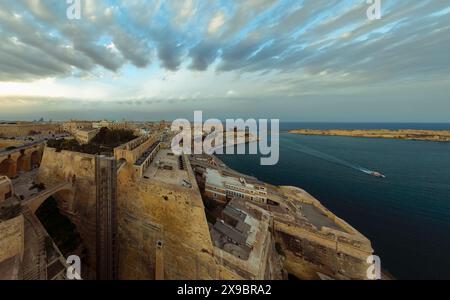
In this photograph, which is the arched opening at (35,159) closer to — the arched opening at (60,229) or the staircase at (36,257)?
the arched opening at (60,229)

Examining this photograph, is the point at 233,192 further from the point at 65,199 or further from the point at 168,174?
the point at 65,199

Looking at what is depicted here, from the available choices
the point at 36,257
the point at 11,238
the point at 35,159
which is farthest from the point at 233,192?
the point at 35,159

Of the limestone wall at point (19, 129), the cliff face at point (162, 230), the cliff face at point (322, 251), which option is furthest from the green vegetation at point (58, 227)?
the limestone wall at point (19, 129)

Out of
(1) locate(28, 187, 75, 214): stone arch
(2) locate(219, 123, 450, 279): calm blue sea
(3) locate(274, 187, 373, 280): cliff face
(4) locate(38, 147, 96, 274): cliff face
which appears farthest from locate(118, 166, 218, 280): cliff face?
(2) locate(219, 123, 450, 279): calm blue sea

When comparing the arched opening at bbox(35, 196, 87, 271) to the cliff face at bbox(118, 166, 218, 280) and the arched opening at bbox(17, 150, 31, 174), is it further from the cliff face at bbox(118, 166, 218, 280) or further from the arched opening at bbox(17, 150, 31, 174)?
the arched opening at bbox(17, 150, 31, 174)

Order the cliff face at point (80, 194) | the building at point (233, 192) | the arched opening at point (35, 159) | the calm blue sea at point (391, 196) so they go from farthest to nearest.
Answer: the arched opening at point (35, 159) → the building at point (233, 192) → the calm blue sea at point (391, 196) → the cliff face at point (80, 194)

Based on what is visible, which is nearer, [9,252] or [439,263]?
[9,252]
